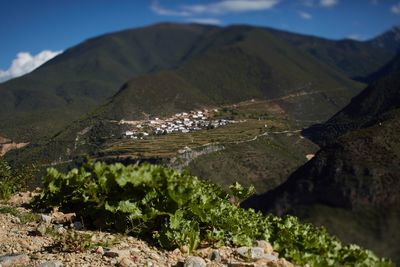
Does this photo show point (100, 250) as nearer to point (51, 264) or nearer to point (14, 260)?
point (51, 264)

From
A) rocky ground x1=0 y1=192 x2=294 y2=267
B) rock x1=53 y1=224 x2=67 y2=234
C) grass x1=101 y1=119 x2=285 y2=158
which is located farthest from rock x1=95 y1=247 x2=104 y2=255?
grass x1=101 y1=119 x2=285 y2=158

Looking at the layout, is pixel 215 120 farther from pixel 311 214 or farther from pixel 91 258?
pixel 91 258

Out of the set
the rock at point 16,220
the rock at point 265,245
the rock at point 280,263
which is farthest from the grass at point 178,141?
the rock at point 280,263

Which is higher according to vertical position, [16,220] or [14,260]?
[16,220]

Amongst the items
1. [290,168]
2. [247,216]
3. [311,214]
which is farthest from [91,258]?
[290,168]

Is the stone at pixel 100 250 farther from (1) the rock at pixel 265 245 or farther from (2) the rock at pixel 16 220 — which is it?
(2) the rock at pixel 16 220

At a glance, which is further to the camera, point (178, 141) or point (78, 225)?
point (178, 141)

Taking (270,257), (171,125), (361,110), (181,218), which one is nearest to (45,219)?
(181,218)

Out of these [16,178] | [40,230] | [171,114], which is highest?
[171,114]
